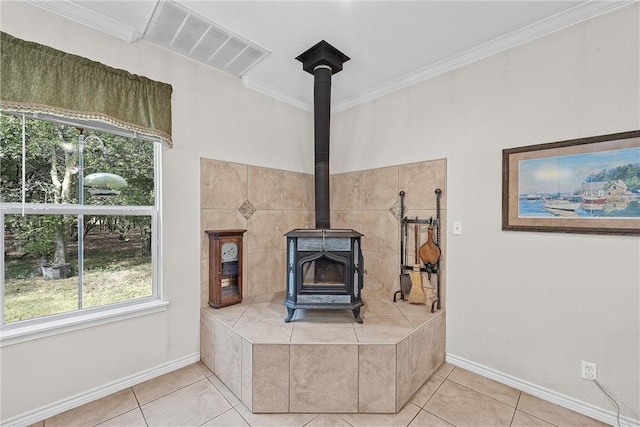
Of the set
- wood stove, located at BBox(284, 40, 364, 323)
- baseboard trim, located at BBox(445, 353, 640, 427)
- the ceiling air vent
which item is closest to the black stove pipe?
wood stove, located at BBox(284, 40, 364, 323)

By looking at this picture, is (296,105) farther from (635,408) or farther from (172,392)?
(635,408)

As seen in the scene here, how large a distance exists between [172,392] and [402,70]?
3169 millimetres

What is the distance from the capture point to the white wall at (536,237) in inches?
64.7

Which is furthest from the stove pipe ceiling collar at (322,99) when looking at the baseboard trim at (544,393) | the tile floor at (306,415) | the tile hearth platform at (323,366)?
the baseboard trim at (544,393)

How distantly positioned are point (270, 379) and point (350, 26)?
2458 mm

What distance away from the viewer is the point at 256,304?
97.0 inches

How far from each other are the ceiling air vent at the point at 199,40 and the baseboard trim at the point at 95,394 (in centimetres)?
250

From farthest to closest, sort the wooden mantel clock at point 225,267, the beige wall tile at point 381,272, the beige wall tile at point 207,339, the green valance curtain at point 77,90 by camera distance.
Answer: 1. the beige wall tile at point 381,272
2. the wooden mantel clock at point 225,267
3. the beige wall tile at point 207,339
4. the green valance curtain at point 77,90

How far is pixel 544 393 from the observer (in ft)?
6.15

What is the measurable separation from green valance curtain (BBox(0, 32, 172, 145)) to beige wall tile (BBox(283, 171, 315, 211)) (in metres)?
1.26

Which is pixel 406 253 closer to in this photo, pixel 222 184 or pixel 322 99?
pixel 322 99

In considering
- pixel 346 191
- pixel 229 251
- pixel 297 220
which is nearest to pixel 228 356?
pixel 229 251

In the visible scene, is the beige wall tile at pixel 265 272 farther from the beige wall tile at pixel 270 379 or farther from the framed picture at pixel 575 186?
the framed picture at pixel 575 186

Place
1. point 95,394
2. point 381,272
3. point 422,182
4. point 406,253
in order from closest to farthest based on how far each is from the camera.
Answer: point 95,394
point 422,182
point 406,253
point 381,272
